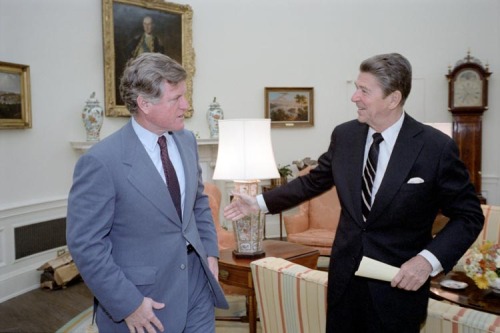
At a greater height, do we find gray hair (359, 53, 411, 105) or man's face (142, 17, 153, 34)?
man's face (142, 17, 153, 34)

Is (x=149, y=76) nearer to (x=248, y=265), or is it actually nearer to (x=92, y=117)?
(x=248, y=265)

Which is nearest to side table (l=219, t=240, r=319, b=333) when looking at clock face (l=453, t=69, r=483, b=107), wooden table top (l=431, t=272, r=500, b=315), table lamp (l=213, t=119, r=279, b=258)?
table lamp (l=213, t=119, r=279, b=258)

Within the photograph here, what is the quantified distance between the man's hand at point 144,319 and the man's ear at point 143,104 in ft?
2.38

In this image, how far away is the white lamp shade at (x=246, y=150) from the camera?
3.53 metres

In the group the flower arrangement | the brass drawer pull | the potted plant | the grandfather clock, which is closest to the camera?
the flower arrangement

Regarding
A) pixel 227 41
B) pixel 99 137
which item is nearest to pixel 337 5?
pixel 227 41

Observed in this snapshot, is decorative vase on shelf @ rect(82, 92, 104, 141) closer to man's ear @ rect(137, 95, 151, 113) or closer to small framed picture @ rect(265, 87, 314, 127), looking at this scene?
small framed picture @ rect(265, 87, 314, 127)

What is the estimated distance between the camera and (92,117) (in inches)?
230

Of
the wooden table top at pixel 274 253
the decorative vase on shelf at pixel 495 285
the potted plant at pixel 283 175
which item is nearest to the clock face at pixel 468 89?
the potted plant at pixel 283 175

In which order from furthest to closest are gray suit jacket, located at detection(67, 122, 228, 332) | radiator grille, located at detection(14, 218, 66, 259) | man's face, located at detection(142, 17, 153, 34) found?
man's face, located at detection(142, 17, 153, 34)
radiator grille, located at detection(14, 218, 66, 259)
gray suit jacket, located at detection(67, 122, 228, 332)

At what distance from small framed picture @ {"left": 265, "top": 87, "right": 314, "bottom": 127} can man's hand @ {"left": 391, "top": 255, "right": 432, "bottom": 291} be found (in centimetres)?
606

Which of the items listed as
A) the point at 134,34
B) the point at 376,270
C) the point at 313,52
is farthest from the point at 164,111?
the point at 313,52

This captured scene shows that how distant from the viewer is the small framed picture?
7.81 metres

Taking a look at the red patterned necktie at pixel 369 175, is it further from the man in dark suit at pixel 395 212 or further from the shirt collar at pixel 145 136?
the shirt collar at pixel 145 136
